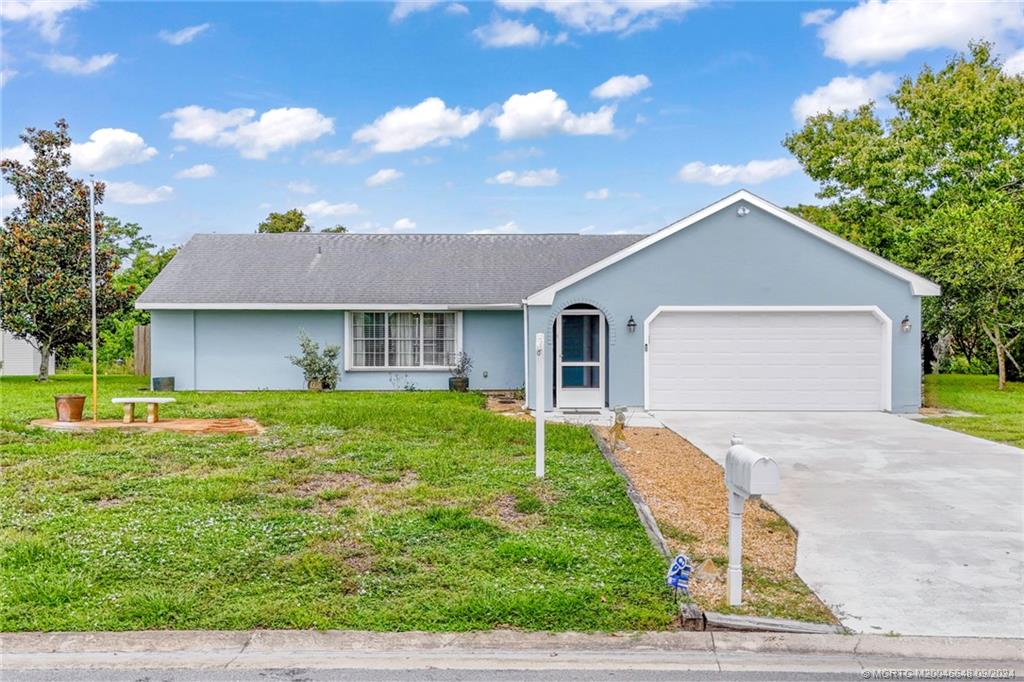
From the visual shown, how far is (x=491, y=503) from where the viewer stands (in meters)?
6.69

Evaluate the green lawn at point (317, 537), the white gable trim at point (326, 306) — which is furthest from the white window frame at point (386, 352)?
the green lawn at point (317, 537)

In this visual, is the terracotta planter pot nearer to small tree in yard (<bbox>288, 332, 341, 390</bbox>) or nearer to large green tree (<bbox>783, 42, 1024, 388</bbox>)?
small tree in yard (<bbox>288, 332, 341, 390</bbox>)

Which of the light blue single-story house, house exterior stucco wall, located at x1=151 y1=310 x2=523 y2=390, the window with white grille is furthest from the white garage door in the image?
the window with white grille

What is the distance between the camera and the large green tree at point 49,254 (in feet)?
64.1

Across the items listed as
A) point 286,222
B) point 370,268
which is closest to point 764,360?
point 370,268

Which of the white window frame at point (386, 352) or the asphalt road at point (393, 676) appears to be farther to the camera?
the white window frame at point (386, 352)

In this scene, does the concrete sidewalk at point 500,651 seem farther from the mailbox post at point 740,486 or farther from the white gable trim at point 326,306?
the white gable trim at point 326,306

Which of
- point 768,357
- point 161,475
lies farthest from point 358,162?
point 161,475

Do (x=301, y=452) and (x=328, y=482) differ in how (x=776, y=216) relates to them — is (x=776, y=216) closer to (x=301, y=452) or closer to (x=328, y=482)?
(x=301, y=452)

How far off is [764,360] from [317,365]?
10237 mm

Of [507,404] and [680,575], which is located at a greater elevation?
[507,404]

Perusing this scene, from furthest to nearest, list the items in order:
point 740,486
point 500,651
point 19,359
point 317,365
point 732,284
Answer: point 19,359
point 317,365
point 732,284
point 740,486
point 500,651

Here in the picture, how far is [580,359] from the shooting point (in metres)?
15.7

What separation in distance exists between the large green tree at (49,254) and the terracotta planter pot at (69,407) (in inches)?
397
